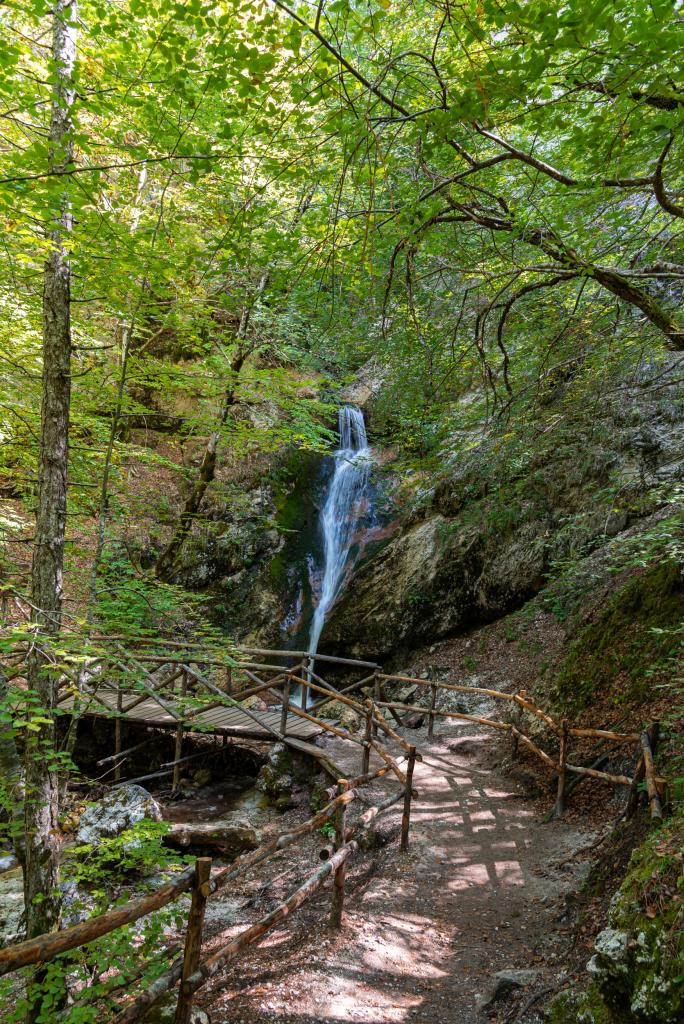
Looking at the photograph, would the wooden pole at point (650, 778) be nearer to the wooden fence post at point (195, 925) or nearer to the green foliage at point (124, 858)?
the wooden fence post at point (195, 925)

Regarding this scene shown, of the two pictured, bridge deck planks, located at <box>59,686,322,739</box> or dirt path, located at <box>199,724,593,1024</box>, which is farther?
bridge deck planks, located at <box>59,686,322,739</box>

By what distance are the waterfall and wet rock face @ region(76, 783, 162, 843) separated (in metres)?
7.12

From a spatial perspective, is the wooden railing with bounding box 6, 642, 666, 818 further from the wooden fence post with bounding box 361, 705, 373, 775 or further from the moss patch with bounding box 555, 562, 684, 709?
the moss patch with bounding box 555, 562, 684, 709

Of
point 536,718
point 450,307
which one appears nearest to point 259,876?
point 536,718

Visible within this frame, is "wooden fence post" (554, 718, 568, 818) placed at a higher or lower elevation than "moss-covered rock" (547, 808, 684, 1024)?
lower

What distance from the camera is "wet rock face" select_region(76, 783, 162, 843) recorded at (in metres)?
6.87

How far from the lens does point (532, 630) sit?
1057 centimetres

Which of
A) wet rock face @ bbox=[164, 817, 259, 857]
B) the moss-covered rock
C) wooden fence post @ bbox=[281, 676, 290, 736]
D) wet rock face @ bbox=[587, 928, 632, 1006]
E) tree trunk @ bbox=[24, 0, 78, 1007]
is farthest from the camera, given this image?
wooden fence post @ bbox=[281, 676, 290, 736]

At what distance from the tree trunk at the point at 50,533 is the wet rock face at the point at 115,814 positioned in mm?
2914

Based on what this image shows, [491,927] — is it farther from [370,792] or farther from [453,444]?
[453,444]

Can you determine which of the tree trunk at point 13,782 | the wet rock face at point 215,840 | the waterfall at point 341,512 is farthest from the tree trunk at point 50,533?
the waterfall at point 341,512

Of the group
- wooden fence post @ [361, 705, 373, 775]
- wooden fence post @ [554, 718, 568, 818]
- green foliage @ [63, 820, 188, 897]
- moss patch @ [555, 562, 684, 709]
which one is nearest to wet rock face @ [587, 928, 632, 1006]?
green foliage @ [63, 820, 188, 897]

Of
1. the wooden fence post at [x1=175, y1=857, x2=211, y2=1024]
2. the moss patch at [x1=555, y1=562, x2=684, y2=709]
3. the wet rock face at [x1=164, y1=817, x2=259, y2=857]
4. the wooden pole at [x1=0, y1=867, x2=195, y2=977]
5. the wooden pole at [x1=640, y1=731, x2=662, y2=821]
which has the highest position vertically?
the moss patch at [x1=555, y1=562, x2=684, y2=709]

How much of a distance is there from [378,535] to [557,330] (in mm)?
9954
